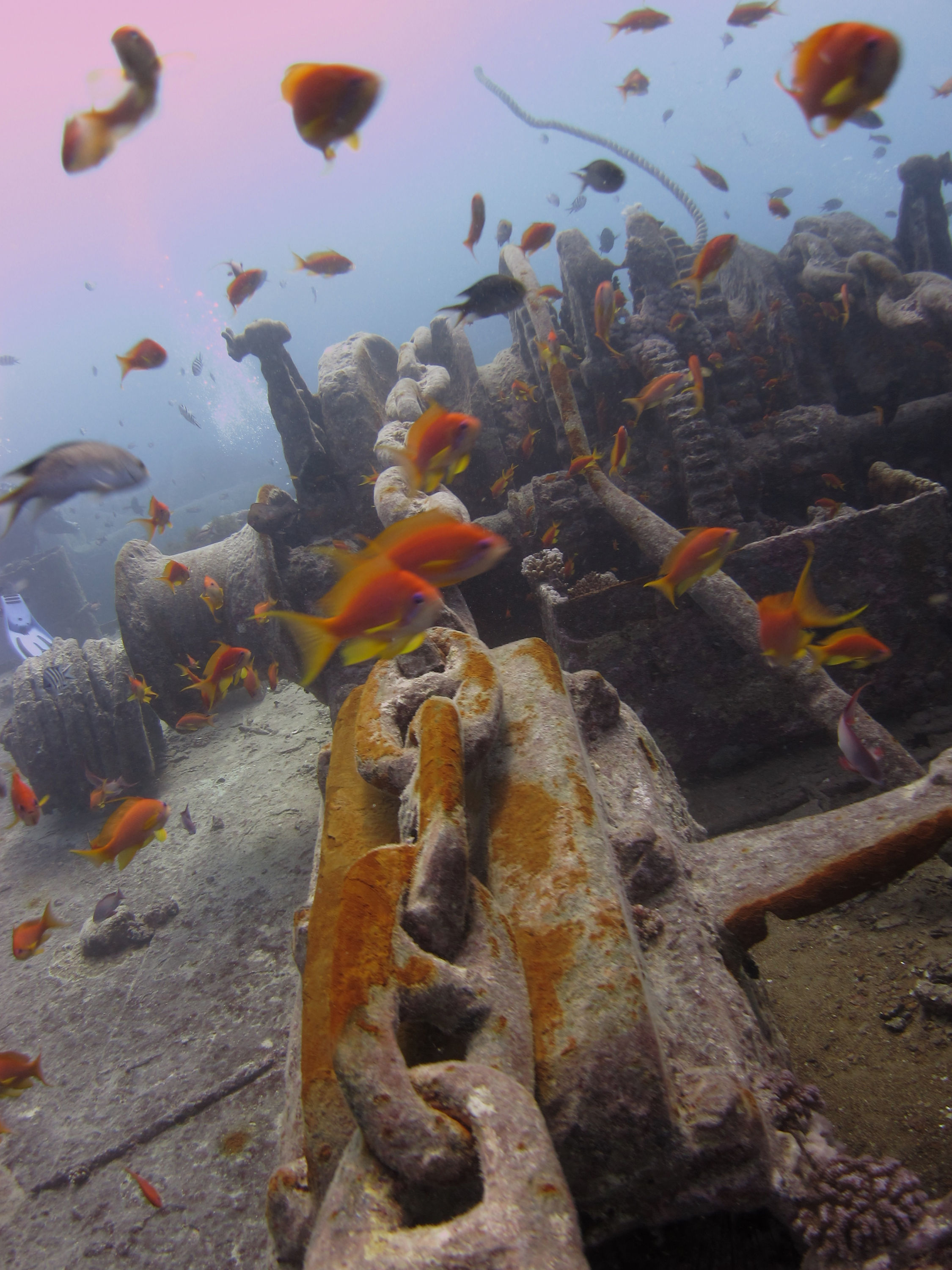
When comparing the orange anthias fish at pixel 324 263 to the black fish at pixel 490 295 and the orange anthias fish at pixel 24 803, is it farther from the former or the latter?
the orange anthias fish at pixel 24 803

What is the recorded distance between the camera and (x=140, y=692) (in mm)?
6871

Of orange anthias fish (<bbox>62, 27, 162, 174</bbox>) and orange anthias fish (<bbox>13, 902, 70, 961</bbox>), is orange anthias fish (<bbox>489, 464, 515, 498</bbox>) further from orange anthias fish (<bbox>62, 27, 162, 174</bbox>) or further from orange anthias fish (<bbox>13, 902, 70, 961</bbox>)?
orange anthias fish (<bbox>13, 902, 70, 961</bbox>)

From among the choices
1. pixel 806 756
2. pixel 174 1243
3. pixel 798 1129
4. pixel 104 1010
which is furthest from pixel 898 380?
pixel 104 1010

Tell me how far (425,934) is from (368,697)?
1199mm

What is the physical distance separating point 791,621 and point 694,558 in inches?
23.8

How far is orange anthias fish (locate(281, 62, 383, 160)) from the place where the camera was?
303 centimetres

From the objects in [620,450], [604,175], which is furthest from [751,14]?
[620,450]

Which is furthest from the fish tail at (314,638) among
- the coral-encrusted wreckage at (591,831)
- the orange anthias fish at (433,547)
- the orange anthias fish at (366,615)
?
the coral-encrusted wreckage at (591,831)

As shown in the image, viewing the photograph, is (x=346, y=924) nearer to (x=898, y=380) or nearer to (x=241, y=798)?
(x=241, y=798)

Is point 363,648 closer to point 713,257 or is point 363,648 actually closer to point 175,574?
point 175,574

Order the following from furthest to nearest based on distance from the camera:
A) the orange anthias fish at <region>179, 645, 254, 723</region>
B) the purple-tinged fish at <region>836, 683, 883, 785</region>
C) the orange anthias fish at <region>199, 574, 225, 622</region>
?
the orange anthias fish at <region>199, 574, 225, 622</region> < the orange anthias fish at <region>179, 645, 254, 723</region> < the purple-tinged fish at <region>836, 683, 883, 785</region>

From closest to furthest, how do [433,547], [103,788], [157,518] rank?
[433,547]
[157,518]
[103,788]

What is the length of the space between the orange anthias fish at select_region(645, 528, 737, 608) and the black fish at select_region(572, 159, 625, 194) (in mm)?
5847

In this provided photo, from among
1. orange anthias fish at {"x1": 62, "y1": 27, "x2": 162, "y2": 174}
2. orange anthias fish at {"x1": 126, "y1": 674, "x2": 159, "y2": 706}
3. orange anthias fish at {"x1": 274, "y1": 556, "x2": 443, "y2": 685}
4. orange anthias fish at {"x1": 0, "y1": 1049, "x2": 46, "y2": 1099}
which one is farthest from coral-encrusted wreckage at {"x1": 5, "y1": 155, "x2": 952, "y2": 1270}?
orange anthias fish at {"x1": 62, "y1": 27, "x2": 162, "y2": 174}
